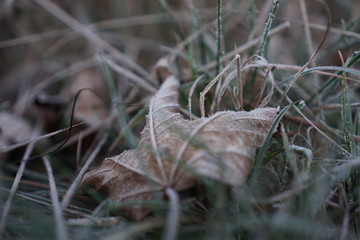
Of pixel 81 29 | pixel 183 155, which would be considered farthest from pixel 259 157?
pixel 81 29

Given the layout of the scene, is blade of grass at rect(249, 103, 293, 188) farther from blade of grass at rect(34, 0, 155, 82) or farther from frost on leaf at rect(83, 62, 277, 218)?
blade of grass at rect(34, 0, 155, 82)

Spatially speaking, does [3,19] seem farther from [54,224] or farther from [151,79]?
[54,224]

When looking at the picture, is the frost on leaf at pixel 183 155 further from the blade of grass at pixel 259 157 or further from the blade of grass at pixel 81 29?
the blade of grass at pixel 81 29

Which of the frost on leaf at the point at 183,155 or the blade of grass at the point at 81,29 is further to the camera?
the blade of grass at the point at 81,29

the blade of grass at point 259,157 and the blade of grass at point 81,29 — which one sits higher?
the blade of grass at point 81,29

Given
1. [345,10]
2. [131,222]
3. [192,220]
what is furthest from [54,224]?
[345,10]

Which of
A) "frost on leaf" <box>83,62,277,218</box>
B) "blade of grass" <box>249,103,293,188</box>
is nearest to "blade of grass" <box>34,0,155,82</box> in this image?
"frost on leaf" <box>83,62,277,218</box>

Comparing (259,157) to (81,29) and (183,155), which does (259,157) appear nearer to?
(183,155)

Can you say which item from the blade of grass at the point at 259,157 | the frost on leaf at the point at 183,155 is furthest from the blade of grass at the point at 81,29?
the blade of grass at the point at 259,157
